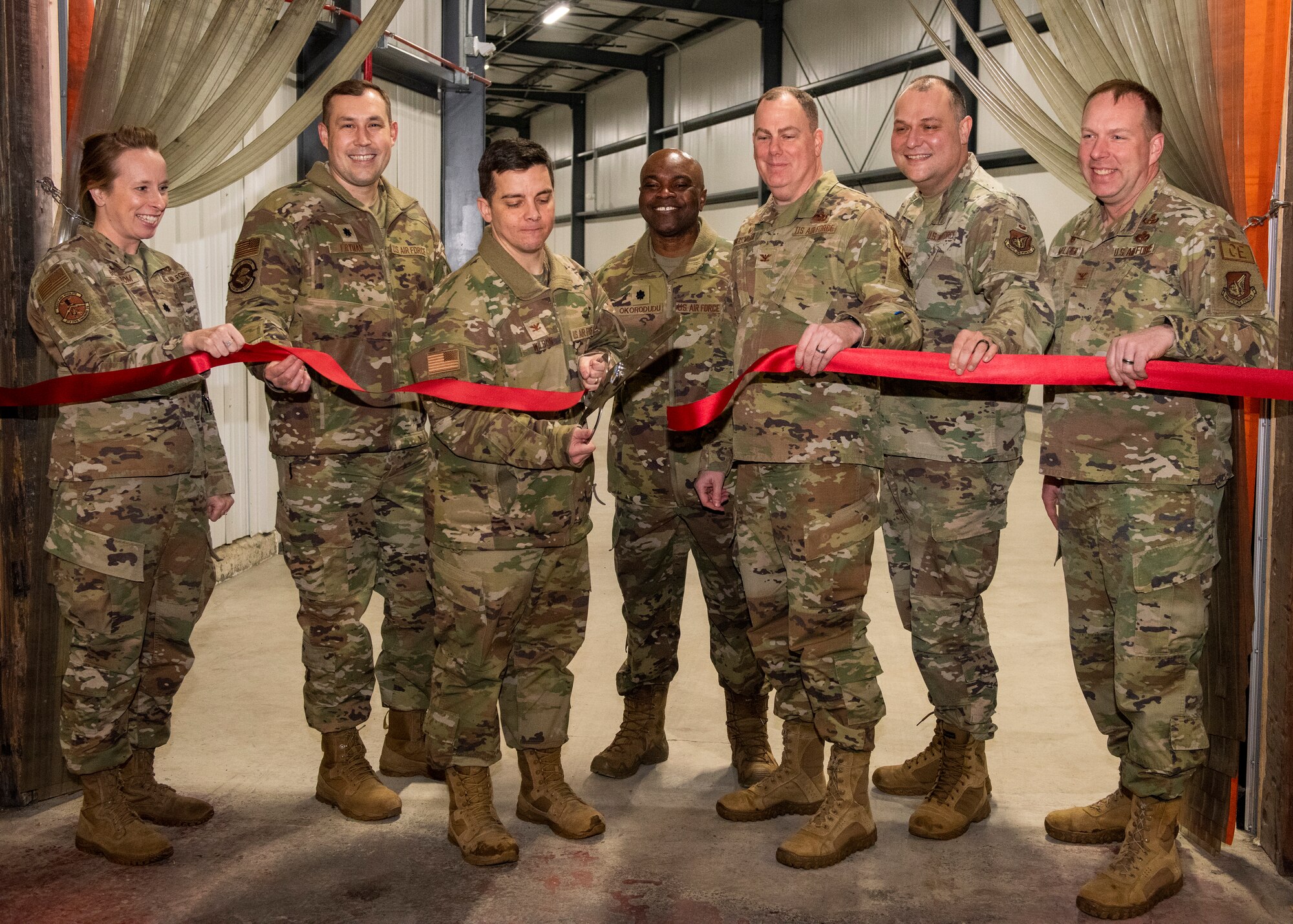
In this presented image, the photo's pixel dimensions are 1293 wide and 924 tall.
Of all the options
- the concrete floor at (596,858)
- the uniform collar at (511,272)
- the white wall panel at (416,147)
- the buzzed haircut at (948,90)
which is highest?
the white wall panel at (416,147)

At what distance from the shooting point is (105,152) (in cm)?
317

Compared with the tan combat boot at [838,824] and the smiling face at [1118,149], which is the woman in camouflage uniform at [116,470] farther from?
the smiling face at [1118,149]

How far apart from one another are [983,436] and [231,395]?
16.6ft

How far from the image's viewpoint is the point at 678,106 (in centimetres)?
2172

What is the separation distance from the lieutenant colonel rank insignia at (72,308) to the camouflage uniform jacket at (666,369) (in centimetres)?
170

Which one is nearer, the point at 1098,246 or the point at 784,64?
the point at 1098,246

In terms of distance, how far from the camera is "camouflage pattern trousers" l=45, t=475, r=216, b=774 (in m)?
3.09

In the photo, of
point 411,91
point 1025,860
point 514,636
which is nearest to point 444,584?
point 514,636

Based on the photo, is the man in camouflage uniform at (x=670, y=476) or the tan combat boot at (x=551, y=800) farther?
the man in camouflage uniform at (x=670, y=476)

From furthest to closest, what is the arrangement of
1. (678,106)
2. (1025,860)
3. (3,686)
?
(678,106)
(3,686)
(1025,860)

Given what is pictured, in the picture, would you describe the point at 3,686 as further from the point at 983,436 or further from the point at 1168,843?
the point at 1168,843

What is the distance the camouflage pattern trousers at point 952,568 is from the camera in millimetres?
3354

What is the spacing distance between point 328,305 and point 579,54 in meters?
19.8

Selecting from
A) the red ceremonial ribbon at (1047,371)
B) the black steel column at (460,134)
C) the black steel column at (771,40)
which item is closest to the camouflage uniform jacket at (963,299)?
the red ceremonial ribbon at (1047,371)
